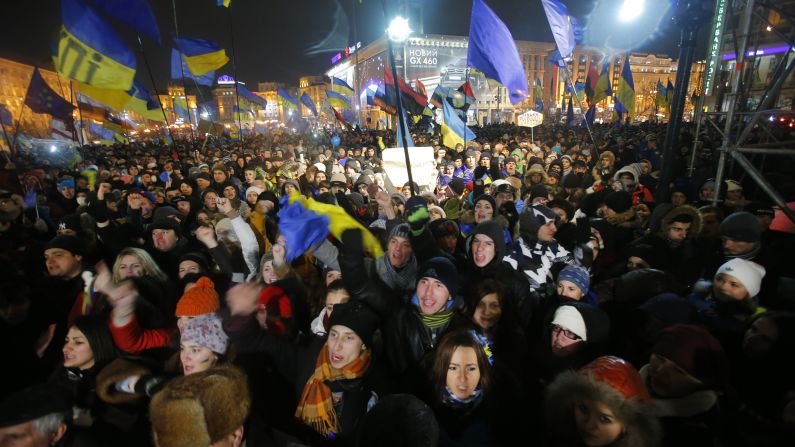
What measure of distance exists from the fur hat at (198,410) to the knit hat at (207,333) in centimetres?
59

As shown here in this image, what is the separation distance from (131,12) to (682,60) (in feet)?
24.9

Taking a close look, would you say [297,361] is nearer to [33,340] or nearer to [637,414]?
[637,414]

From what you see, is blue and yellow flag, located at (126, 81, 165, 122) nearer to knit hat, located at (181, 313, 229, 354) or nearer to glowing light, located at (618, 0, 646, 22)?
knit hat, located at (181, 313, 229, 354)

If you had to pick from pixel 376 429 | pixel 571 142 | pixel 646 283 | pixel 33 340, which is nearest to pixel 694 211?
pixel 646 283

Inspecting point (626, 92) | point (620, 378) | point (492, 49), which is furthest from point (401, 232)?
point (626, 92)

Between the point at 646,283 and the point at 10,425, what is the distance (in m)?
3.70

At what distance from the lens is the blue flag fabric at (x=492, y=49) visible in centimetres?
641

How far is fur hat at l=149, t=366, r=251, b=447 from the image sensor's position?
1.41 metres

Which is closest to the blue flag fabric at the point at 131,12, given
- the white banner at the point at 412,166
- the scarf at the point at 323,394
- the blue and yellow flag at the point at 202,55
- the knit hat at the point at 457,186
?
the blue and yellow flag at the point at 202,55

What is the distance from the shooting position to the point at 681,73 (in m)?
4.48

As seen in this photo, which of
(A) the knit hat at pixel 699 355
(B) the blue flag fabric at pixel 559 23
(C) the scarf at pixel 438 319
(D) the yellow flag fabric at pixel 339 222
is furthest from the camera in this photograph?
(B) the blue flag fabric at pixel 559 23

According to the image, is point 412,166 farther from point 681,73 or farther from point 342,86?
point 342,86

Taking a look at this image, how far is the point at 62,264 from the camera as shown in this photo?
3238 mm

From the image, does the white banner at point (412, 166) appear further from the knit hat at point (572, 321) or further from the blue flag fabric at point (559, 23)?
the knit hat at point (572, 321)
